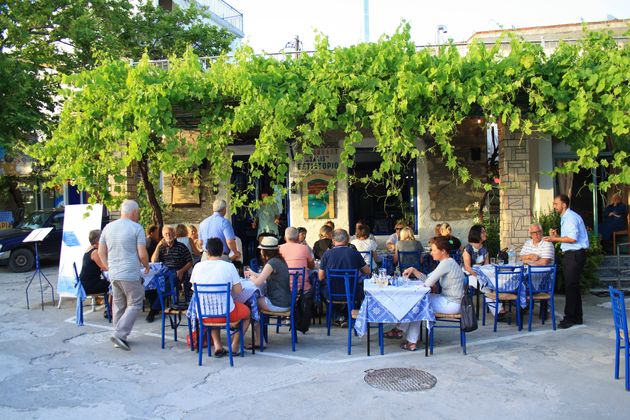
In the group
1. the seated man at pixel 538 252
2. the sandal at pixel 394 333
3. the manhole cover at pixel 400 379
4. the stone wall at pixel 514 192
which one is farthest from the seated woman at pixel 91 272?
the stone wall at pixel 514 192

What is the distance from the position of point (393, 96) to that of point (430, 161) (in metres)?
4.34

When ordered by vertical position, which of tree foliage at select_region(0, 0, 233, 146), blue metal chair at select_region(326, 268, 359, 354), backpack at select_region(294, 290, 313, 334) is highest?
tree foliage at select_region(0, 0, 233, 146)

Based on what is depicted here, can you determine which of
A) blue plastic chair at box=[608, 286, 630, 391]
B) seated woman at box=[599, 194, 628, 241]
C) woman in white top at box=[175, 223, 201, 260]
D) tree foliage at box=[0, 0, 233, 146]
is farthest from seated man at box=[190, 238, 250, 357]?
tree foliage at box=[0, 0, 233, 146]

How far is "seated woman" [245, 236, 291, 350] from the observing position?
631 cm

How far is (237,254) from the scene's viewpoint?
8.12m

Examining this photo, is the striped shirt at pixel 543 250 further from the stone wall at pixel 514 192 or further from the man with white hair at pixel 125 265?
the man with white hair at pixel 125 265

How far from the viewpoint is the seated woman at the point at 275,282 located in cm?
631

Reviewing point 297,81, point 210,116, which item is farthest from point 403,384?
point 210,116

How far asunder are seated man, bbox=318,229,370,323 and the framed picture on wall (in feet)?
15.8

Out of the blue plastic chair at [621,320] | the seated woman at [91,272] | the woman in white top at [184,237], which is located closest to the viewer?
the blue plastic chair at [621,320]

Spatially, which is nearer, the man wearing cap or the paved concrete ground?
the paved concrete ground

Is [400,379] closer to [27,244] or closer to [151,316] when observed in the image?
[151,316]

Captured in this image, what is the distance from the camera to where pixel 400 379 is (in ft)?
17.0

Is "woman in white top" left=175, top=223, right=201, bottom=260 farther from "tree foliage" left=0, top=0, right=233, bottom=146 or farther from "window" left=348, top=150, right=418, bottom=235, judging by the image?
"tree foliage" left=0, top=0, right=233, bottom=146
